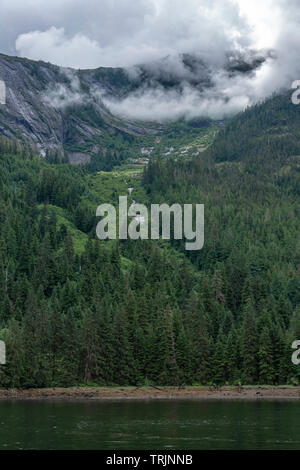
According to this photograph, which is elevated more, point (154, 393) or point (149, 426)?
point (149, 426)

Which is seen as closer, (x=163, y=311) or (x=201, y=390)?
(x=201, y=390)

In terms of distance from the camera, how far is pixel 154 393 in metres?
151

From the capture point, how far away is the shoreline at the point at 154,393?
142m

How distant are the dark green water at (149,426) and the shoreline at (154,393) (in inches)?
639

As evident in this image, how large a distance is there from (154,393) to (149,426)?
63094 mm

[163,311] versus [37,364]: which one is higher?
[163,311]

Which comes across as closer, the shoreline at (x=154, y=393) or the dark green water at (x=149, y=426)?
the dark green water at (x=149, y=426)

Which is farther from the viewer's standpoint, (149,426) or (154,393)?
(154,393)
